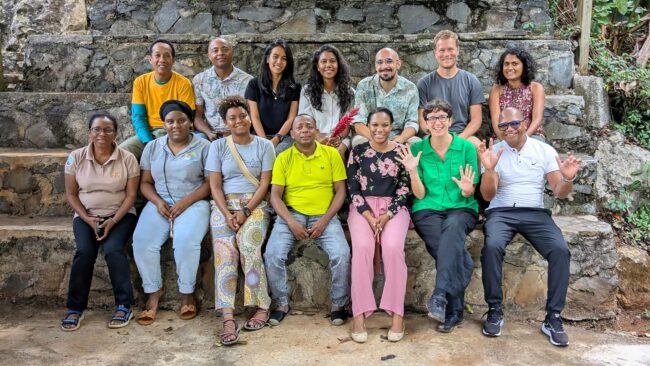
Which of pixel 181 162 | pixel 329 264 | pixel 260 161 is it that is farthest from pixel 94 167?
pixel 329 264

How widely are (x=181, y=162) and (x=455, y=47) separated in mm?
2111

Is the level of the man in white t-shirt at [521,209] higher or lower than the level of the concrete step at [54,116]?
lower

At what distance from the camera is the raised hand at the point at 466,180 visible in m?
3.23

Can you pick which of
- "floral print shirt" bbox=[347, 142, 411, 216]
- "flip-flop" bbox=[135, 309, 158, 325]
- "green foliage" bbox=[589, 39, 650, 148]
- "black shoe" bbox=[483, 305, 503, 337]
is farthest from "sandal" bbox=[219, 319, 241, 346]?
"green foliage" bbox=[589, 39, 650, 148]

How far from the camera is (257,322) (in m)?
3.18

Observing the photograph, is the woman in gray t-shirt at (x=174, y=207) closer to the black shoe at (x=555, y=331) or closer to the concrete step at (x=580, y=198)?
the black shoe at (x=555, y=331)

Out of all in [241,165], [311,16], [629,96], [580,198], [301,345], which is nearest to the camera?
[301,345]

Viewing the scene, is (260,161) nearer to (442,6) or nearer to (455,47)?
(455,47)

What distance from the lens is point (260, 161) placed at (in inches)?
137

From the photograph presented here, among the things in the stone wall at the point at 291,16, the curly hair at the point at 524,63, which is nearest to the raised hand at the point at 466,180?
the curly hair at the point at 524,63

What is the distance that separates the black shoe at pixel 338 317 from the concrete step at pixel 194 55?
2.45 m

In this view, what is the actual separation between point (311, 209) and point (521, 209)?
128cm

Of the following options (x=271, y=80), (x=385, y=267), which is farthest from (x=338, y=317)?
(x=271, y=80)

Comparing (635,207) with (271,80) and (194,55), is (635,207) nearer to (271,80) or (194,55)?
(271,80)
